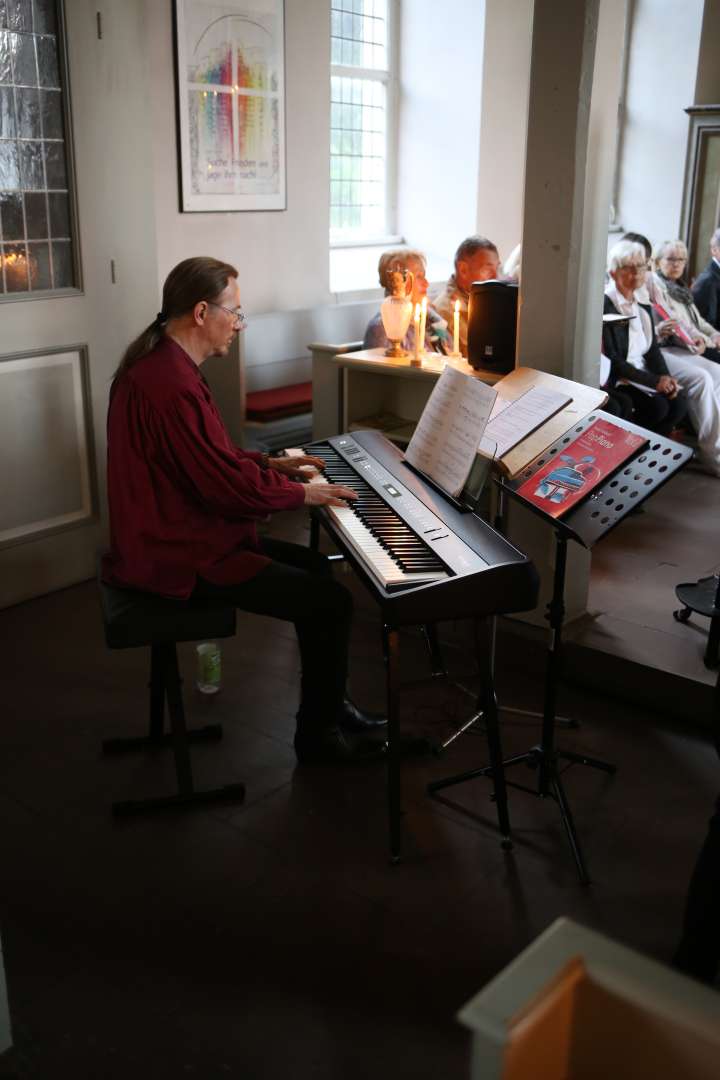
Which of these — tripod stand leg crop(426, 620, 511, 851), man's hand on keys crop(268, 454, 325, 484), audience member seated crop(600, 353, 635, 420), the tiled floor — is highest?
man's hand on keys crop(268, 454, 325, 484)

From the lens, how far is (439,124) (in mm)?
7914

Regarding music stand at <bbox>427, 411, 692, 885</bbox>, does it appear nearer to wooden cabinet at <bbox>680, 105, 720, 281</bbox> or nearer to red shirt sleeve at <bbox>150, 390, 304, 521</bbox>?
red shirt sleeve at <bbox>150, 390, 304, 521</bbox>

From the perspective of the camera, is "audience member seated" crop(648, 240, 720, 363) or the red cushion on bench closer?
the red cushion on bench

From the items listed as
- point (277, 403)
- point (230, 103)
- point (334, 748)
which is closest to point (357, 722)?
point (334, 748)

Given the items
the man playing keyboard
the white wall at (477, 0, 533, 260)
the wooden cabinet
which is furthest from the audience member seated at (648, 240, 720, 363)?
the man playing keyboard

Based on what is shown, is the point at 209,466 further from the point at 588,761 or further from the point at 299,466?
the point at 588,761

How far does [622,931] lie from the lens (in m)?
2.45

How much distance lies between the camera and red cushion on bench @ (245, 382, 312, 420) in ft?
18.2

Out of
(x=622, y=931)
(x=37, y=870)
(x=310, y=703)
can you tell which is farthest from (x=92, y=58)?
(x=622, y=931)

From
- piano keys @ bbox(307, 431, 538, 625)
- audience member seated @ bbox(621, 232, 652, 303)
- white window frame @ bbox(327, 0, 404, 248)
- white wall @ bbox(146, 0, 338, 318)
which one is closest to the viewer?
piano keys @ bbox(307, 431, 538, 625)

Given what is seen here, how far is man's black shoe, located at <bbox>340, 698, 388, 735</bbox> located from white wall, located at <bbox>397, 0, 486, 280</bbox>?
555cm

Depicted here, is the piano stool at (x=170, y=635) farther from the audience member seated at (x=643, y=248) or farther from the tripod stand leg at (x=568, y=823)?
the audience member seated at (x=643, y=248)

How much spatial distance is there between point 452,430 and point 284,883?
124 cm

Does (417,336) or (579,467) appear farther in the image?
(417,336)
